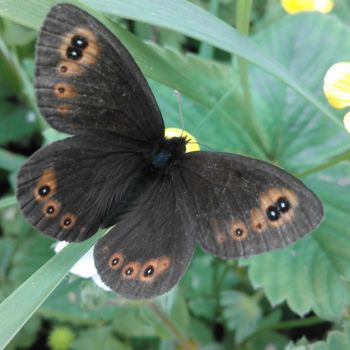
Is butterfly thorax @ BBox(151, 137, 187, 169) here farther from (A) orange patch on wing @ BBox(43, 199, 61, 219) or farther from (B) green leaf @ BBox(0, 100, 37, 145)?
(B) green leaf @ BBox(0, 100, 37, 145)

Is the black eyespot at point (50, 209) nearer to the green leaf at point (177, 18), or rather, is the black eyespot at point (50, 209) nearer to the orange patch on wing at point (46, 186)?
the orange patch on wing at point (46, 186)

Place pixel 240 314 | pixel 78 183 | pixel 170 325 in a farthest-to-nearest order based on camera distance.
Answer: pixel 240 314, pixel 170 325, pixel 78 183

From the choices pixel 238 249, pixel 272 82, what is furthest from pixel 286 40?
pixel 238 249

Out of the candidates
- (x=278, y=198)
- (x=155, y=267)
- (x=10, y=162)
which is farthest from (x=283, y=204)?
(x=10, y=162)

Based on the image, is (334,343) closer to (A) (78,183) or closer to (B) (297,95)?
(A) (78,183)

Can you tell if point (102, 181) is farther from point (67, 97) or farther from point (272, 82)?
point (272, 82)

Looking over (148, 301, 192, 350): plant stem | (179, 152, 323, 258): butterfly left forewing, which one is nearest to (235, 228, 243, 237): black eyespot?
(179, 152, 323, 258): butterfly left forewing
